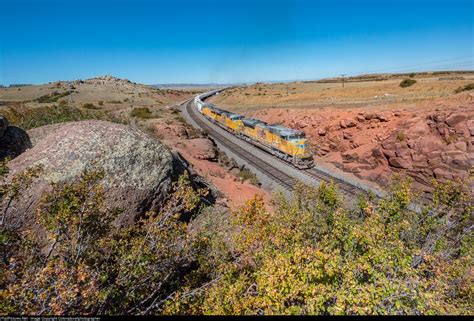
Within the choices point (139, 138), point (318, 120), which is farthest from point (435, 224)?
point (318, 120)

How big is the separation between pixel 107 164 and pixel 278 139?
95.4 ft

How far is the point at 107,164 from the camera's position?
39.7 ft

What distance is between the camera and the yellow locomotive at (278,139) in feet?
117

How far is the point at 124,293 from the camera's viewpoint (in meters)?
6.97

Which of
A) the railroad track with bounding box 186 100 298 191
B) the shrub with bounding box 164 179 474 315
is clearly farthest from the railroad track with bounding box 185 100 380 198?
the shrub with bounding box 164 179 474 315

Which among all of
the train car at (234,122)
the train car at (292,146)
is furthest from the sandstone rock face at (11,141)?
the train car at (234,122)

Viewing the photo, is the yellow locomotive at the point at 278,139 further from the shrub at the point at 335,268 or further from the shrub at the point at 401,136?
the shrub at the point at 335,268

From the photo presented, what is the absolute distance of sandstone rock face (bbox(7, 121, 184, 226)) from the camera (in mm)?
10914

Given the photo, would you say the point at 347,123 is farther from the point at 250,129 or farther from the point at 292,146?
the point at 250,129

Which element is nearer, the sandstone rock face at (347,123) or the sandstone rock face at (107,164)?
the sandstone rock face at (107,164)

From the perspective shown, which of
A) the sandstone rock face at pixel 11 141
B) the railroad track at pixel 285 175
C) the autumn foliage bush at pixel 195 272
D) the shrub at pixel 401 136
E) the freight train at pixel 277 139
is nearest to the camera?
the autumn foliage bush at pixel 195 272

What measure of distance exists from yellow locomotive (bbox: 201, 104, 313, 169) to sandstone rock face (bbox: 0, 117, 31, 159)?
2873cm

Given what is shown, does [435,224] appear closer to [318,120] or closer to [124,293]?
[124,293]

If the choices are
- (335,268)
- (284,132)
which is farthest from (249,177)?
(335,268)
